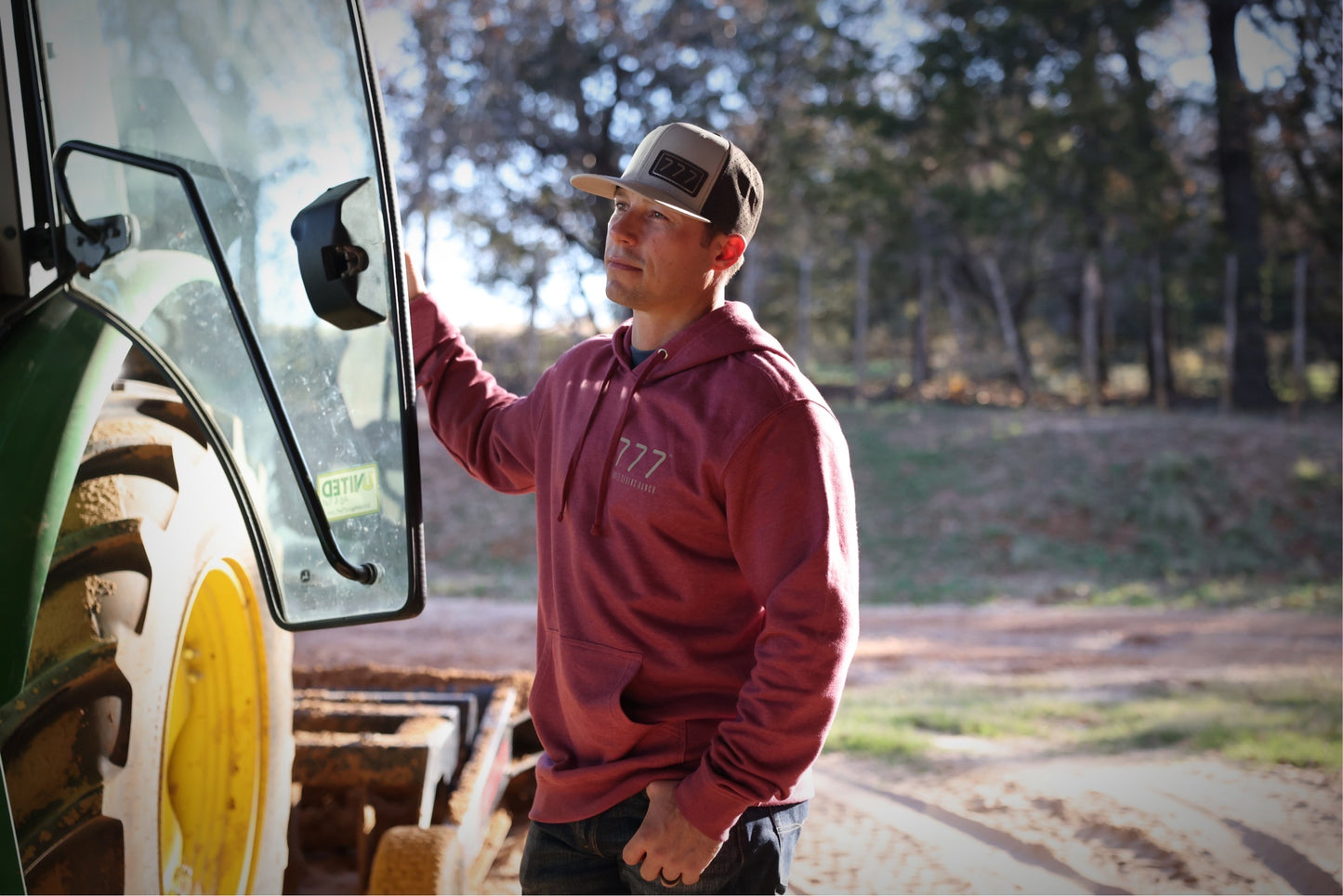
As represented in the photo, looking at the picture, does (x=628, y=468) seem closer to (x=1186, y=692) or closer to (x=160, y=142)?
(x=160, y=142)

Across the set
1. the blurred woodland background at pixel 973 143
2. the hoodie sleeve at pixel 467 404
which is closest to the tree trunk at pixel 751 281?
the blurred woodland background at pixel 973 143

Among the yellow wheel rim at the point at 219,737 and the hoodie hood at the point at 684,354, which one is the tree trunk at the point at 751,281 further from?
the hoodie hood at the point at 684,354

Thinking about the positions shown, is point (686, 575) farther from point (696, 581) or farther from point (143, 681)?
point (143, 681)

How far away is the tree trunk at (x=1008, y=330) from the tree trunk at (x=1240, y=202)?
12.3 feet

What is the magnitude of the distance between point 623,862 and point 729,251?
1.17 metres

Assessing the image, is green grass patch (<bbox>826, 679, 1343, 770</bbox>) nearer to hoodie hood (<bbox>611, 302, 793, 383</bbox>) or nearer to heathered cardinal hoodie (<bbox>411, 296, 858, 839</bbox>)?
heathered cardinal hoodie (<bbox>411, 296, 858, 839</bbox>)

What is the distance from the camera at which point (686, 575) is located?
209 centimetres

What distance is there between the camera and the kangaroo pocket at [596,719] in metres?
2.08

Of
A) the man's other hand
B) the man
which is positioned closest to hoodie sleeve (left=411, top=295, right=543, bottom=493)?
the man

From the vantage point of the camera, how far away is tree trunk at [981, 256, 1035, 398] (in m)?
21.4

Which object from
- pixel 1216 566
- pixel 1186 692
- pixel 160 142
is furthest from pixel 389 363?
pixel 1216 566

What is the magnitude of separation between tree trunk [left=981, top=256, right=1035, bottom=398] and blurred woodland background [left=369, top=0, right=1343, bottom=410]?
0.07 m

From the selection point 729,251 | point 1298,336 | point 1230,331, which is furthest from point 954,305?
point 729,251

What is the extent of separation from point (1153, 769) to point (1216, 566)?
865cm
